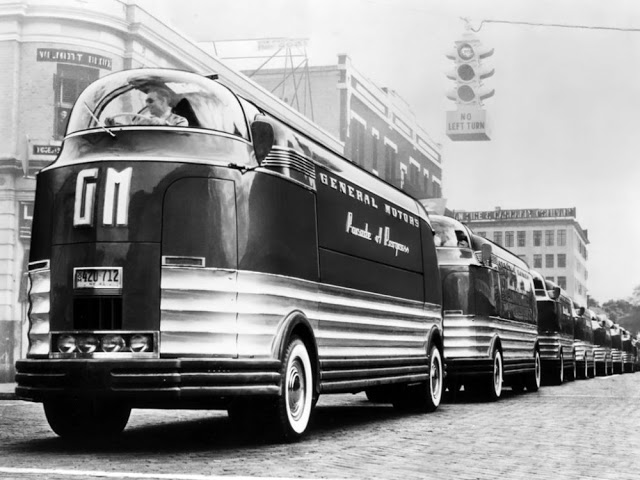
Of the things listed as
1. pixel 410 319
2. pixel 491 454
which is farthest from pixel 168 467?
pixel 410 319

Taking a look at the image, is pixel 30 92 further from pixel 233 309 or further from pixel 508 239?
pixel 508 239

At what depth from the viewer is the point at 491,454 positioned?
33.8ft

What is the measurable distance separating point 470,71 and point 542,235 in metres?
119

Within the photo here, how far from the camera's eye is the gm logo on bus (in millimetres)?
10156

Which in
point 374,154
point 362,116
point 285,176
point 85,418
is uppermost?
point 362,116

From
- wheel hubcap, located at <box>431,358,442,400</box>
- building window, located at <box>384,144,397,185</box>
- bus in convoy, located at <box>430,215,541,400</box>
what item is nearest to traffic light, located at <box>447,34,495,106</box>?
bus in convoy, located at <box>430,215,541,400</box>

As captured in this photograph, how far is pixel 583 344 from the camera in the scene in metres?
41.7

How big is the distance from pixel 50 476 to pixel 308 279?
3998mm

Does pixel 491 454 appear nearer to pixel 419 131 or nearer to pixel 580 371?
pixel 580 371

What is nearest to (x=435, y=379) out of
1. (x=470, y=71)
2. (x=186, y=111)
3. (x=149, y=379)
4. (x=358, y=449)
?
(x=358, y=449)

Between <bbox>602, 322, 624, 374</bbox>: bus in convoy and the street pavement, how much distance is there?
4190cm

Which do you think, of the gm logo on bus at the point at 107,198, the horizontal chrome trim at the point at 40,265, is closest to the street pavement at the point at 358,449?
the horizontal chrome trim at the point at 40,265

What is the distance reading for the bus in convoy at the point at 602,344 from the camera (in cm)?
4846

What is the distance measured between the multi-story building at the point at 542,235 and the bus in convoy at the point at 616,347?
7855 centimetres
